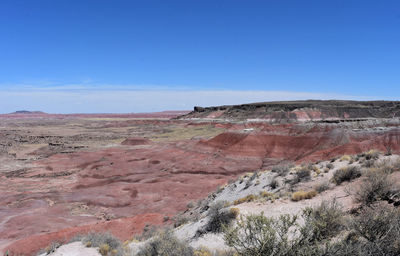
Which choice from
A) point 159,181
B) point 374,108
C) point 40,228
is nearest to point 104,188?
point 159,181

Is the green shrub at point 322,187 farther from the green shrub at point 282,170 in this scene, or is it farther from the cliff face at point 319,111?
the cliff face at point 319,111

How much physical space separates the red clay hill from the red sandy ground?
0.20ft

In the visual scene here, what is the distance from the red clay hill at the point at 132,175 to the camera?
626 inches

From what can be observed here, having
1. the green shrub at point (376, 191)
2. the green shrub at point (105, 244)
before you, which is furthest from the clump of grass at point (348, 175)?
the green shrub at point (105, 244)

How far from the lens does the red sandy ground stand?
620 inches

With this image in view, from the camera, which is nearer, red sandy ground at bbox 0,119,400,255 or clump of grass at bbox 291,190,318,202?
clump of grass at bbox 291,190,318,202

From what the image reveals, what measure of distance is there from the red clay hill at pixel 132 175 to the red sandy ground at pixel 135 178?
0.20 ft

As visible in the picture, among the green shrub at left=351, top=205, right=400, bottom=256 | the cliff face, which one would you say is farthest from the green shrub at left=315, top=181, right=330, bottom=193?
the cliff face

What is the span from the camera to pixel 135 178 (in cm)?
2830

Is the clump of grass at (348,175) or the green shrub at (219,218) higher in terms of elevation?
the clump of grass at (348,175)

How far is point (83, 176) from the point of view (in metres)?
29.7

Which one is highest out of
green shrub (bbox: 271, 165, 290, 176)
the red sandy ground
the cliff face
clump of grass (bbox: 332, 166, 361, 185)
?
the cliff face

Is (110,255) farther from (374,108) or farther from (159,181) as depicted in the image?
(374,108)

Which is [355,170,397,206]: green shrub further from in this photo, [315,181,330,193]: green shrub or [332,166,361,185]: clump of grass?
[332,166,361,185]: clump of grass
